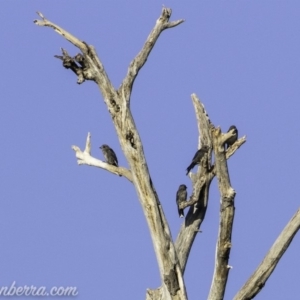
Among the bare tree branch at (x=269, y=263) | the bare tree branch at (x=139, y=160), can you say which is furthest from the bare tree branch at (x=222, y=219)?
the bare tree branch at (x=139, y=160)

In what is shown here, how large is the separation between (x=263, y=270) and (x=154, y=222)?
1.84 m

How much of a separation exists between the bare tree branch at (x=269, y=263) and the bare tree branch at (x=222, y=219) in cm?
29

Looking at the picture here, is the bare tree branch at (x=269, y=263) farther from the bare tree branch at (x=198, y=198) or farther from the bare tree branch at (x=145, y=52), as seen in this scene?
the bare tree branch at (x=145, y=52)

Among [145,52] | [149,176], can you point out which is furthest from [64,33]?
[149,176]

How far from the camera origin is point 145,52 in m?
14.2

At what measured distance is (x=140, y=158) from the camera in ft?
45.3

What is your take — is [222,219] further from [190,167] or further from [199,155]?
[190,167]

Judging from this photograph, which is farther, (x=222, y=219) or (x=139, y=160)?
(x=139, y=160)

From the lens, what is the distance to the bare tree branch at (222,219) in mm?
11602

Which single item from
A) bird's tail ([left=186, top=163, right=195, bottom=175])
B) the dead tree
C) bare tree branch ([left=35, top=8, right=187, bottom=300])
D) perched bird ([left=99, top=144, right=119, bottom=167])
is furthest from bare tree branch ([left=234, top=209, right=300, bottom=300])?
perched bird ([left=99, top=144, right=119, bottom=167])

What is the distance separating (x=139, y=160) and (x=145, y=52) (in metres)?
1.53

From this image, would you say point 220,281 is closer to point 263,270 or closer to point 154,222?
point 263,270

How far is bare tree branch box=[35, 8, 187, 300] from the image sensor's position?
1359 centimetres

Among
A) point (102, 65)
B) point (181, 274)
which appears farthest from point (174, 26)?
point (181, 274)
